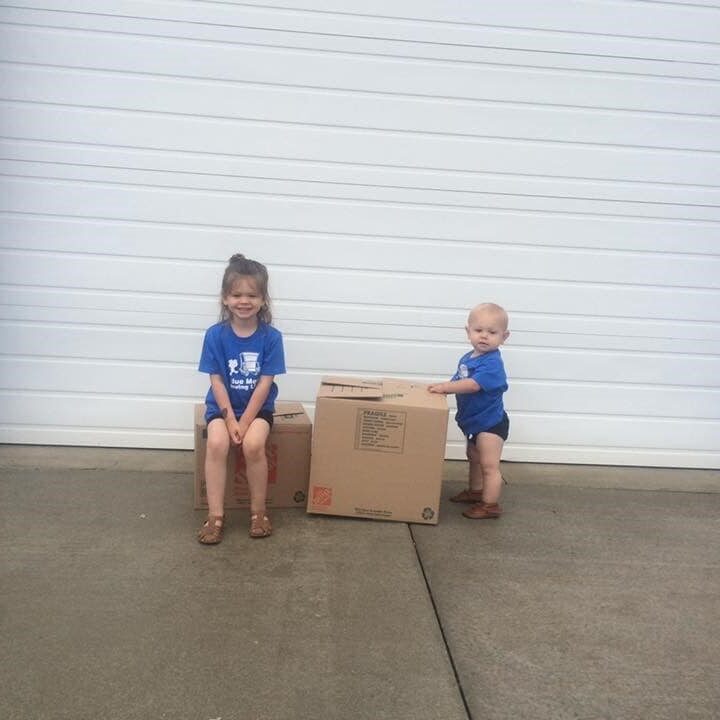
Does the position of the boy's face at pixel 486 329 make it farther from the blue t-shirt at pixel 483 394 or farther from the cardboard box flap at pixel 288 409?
the cardboard box flap at pixel 288 409

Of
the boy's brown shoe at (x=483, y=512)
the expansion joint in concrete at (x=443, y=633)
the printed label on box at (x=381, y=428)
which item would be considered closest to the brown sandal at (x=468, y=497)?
the boy's brown shoe at (x=483, y=512)

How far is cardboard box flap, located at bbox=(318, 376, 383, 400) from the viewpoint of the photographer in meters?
3.38

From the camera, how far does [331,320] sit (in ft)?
13.9

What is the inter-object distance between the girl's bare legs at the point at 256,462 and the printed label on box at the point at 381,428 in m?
0.44

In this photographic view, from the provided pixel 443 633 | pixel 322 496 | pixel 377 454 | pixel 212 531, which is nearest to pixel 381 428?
pixel 377 454

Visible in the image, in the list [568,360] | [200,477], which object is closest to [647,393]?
[568,360]

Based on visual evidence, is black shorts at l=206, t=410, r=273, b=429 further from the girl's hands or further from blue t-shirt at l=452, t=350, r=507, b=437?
blue t-shirt at l=452, t=350, r=507, b=437

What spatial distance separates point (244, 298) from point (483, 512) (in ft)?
5.18

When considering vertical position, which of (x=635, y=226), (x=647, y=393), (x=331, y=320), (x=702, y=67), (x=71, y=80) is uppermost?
(x=702, y=67)

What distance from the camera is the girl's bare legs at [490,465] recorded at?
142 inches

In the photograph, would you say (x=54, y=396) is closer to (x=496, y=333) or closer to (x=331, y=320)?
(x=331, y=320)

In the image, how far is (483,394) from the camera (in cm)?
364

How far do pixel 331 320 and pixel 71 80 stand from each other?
6.27ft

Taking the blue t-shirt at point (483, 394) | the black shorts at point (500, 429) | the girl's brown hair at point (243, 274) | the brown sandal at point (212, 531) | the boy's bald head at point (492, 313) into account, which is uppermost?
the girl's brown hair at point (243, 274)
